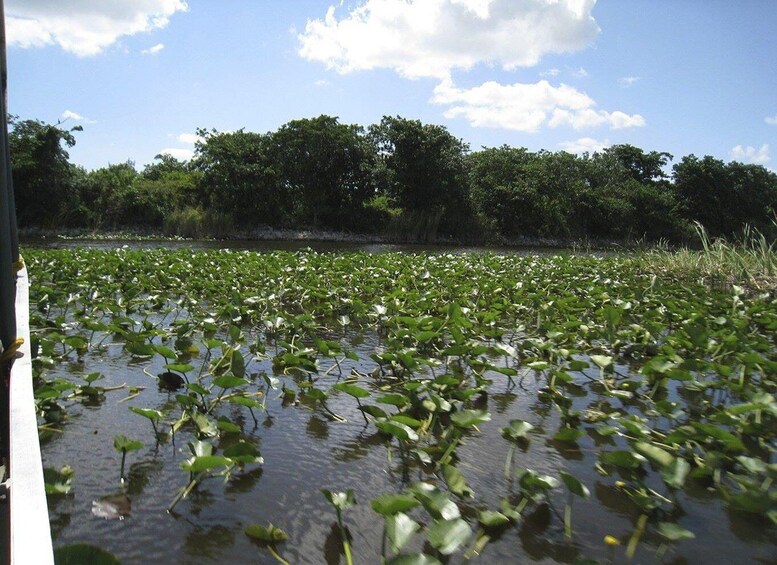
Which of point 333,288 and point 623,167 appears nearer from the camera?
point 333,288

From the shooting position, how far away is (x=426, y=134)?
90.0 feet

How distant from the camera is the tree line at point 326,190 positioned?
23781mm

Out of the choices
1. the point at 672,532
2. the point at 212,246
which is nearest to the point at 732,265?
the point at 672,532

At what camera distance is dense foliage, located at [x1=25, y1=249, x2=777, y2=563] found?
1.97m

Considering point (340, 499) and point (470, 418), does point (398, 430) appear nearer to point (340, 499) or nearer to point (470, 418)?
point (470, 418)

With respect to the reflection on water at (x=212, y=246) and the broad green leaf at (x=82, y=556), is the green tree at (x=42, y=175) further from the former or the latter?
the broad green leaf at (x=82, y=556)

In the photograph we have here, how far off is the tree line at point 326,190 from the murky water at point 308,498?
23225mm

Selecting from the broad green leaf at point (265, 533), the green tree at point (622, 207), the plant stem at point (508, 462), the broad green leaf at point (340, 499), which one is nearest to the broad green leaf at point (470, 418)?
the plant stem at point (508, 462)

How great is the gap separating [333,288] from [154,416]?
14.3ft

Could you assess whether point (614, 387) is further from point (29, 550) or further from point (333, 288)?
point (333, 288)

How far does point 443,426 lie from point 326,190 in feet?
84.1

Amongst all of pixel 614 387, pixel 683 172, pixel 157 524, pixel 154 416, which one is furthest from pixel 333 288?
pixel 683 172

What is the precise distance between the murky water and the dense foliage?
0.01 meters

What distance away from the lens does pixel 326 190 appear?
2783 centimetres
